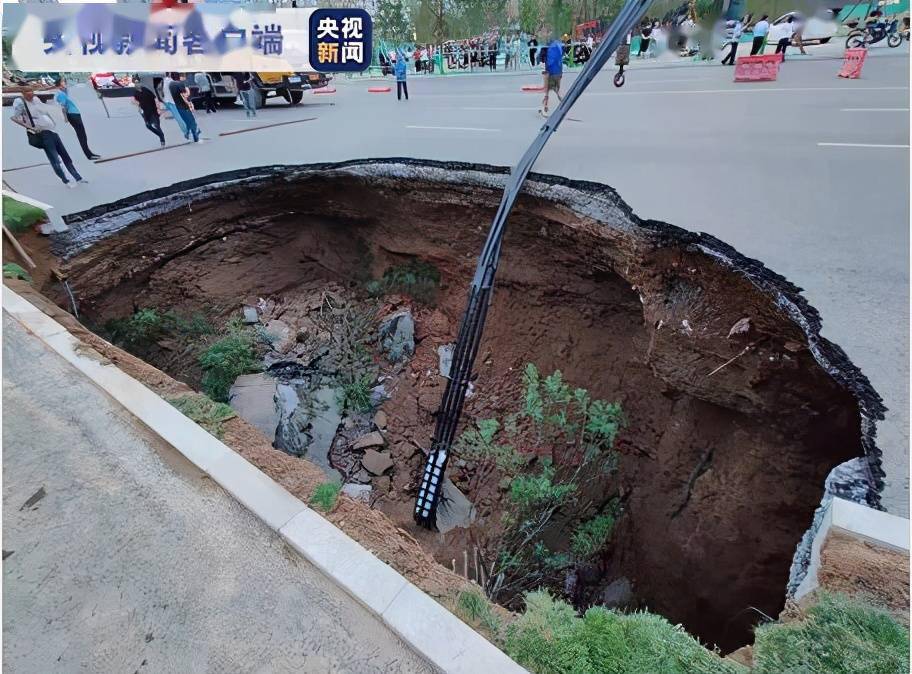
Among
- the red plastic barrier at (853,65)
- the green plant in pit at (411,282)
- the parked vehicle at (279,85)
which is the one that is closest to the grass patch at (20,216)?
the green plant in pit at (411,282)

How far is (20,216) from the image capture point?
5496 millimetres

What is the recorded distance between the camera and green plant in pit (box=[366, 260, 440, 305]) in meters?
7.27

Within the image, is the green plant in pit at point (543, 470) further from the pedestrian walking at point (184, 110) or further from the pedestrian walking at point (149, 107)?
the pedestrian walking at point (149, 107)

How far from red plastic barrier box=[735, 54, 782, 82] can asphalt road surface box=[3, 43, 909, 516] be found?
0.48m

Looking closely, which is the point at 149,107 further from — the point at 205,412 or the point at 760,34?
the point at 760,34

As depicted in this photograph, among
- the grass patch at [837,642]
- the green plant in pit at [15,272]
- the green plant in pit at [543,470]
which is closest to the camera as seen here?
the grass patch at [837,642]

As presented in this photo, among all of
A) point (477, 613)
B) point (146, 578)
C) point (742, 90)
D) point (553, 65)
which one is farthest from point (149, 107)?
point (742, 90)

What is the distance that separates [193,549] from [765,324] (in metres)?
4.24

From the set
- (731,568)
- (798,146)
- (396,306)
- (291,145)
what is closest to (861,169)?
(798,146)

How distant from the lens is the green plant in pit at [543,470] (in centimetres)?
460

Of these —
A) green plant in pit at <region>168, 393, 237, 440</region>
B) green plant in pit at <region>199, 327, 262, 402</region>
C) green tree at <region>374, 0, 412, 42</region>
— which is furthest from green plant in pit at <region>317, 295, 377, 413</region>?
green tree at <region>374, 0, 412, 42</region>

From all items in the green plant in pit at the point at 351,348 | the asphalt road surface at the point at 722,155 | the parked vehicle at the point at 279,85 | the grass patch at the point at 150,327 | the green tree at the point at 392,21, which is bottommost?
the green plant in pit at the point at 351,348

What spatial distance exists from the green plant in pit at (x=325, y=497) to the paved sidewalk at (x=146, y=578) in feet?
0.95

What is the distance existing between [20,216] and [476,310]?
5322 millimetres
